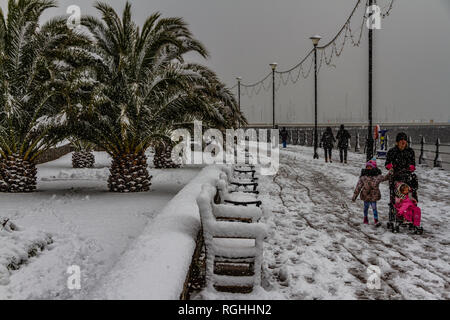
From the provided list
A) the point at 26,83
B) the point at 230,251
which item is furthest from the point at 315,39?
the point at 230,251

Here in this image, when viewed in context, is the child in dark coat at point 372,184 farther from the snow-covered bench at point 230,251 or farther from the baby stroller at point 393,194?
the snow-covered bench at point 230,251

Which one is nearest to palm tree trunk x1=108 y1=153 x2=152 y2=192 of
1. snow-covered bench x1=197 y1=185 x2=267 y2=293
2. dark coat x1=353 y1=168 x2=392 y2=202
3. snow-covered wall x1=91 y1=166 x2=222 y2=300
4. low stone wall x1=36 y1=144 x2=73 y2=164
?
snow-covered wall x1=91 y1=166 x2=222 y2=300

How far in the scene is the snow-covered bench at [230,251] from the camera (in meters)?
4.34

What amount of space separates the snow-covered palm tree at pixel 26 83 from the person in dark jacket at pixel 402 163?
29.2 ft

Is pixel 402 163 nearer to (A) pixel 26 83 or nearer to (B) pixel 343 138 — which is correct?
(A) pixel 26 83

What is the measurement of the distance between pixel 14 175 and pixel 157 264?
10.0m

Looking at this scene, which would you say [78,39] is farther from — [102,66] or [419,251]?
[419,251]

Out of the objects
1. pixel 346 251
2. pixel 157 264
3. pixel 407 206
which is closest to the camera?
pixel 157 264

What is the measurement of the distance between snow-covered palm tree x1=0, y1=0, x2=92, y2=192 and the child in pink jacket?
915cm

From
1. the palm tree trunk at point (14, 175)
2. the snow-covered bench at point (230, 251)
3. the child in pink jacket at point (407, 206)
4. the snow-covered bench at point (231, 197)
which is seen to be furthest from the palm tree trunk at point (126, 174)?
the snow-covered bench at point (230, 251)

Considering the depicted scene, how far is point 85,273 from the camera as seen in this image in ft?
18.4

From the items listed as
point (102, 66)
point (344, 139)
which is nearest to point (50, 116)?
point (102, 66)

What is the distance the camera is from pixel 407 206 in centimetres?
721
